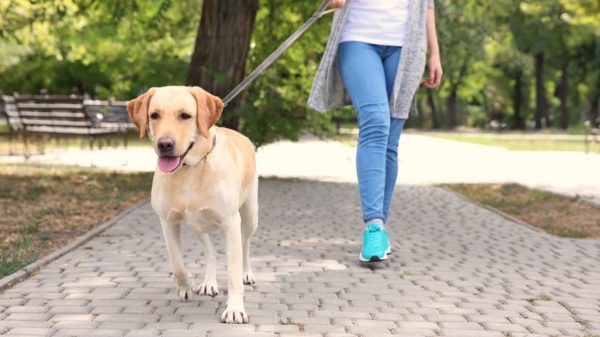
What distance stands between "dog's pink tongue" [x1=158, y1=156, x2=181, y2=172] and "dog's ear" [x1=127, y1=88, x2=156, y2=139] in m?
0.19

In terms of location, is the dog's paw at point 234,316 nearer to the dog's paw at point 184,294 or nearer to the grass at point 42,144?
the dog's paw at point 184,294

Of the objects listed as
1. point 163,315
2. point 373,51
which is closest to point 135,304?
point 163,315

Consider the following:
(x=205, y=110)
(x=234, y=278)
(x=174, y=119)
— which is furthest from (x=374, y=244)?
(x=174, y=119)

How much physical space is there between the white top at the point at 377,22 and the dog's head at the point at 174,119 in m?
2.13

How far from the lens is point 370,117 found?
605 cm

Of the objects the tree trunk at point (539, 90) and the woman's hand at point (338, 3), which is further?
the tree trunk at point (539, 90)

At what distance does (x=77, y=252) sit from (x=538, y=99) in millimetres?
49925

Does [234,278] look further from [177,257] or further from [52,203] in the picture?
[52,203]

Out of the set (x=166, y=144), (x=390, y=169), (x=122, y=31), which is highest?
(x=122, y=31)

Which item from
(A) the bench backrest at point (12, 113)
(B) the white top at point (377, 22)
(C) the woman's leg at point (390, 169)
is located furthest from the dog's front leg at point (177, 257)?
(A) the bench backrest at point (12, 113)

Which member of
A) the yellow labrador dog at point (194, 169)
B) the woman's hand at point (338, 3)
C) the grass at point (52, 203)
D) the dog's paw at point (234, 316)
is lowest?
the grass at point (52, 203)

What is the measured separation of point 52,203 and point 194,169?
6.33 m

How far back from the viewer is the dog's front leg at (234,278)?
436 cm

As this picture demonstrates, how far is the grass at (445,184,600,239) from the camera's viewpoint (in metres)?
9.03
